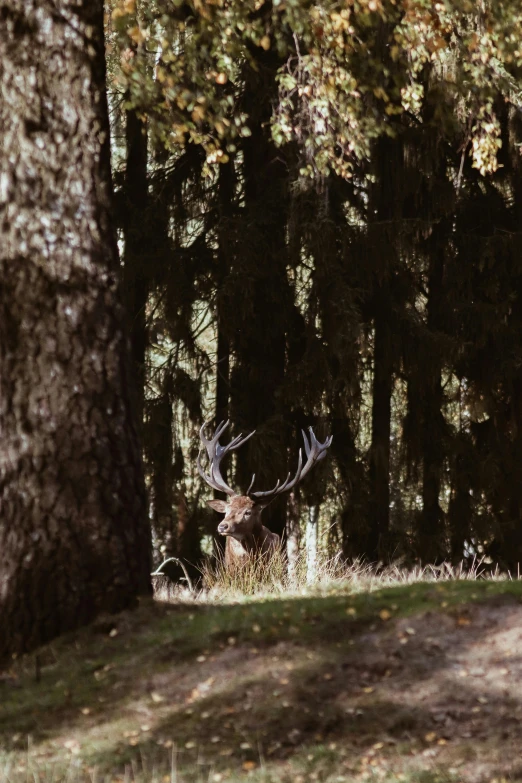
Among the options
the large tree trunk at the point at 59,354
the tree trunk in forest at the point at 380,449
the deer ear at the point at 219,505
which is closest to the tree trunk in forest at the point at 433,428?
the tree trunk in forest at the point at 380,449

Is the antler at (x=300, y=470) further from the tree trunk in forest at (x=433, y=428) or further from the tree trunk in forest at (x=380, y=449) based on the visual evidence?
the tree trunk in forest at (x=433, y=428)

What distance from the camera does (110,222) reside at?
637 centimetres

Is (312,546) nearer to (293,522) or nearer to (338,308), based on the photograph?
(293,522)

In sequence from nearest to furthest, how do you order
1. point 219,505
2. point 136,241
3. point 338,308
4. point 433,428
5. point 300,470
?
point 219,505 < point 300,470 < point 338,308 < point 136,241 < point 433,428

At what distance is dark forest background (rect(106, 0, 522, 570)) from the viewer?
13867 mm

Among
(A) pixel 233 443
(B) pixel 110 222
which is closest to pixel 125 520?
(B) pixel 110 222

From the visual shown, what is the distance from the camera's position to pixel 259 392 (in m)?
14.5

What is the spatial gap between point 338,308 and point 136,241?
2.94 metres

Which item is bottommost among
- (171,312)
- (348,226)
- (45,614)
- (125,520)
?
(45,614)

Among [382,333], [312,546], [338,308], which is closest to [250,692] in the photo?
[338,308]

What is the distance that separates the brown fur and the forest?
1.3 inches

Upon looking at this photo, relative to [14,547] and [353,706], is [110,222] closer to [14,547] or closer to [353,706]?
[14,547]

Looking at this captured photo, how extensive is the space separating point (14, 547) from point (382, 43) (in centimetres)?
856

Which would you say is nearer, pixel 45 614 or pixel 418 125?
pixel 45 614
